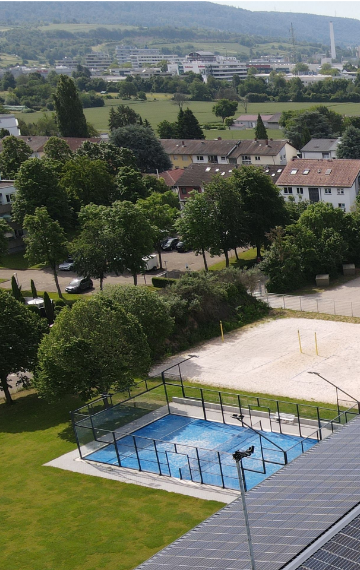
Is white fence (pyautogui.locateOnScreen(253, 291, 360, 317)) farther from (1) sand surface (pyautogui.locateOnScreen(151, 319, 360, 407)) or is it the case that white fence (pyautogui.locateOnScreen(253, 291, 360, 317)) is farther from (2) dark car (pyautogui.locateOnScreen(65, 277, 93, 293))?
(2) dark car (pyautogui.locateOnScreen(65, 277, 93, 293))

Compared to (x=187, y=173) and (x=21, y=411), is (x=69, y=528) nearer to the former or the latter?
(x=21, y=411)

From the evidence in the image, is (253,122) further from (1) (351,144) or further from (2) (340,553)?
(2) (340,553)

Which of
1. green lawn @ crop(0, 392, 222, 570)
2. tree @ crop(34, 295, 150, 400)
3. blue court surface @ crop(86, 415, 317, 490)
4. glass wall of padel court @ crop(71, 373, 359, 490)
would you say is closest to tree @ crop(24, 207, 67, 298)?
tree @ crop(34, 295, 150, 400)

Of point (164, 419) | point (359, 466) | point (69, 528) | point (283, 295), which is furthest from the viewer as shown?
point (283, 295)

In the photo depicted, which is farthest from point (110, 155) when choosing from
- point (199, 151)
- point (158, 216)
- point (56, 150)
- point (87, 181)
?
point (199, 151)

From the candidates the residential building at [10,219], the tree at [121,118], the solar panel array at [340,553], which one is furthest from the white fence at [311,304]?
the tree at [121,118]

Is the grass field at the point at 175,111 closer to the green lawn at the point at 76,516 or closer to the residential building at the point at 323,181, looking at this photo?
the residential building at the point at 323,181

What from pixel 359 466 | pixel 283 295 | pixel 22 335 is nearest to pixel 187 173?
pixel 283 295
